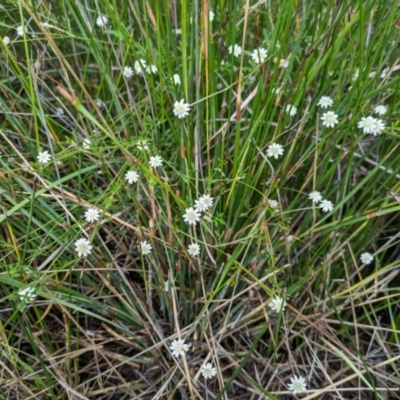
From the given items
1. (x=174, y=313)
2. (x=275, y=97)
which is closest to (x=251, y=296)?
(x=174, y=313)

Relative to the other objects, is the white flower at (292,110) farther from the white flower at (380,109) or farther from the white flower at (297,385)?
the white flower at (297,385)

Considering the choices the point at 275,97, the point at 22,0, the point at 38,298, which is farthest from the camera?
the point at 38,298

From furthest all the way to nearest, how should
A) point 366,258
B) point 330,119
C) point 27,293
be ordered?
point 366,258 → point 330,119 → point 27,293

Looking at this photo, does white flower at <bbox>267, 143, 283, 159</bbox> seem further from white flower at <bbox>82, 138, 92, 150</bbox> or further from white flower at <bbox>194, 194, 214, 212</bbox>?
white flower at <bbox>82, 138, 92, 150</bbox>

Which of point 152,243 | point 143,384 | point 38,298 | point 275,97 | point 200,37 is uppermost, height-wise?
point 200,37

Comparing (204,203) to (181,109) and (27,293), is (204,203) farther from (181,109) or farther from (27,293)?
(27,293)

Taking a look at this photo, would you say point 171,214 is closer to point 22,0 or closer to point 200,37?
point 200,37

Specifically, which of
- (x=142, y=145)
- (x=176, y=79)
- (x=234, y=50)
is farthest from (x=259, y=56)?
(x=142, y=145)

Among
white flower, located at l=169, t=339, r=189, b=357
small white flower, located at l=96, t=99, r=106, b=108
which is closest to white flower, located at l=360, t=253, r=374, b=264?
white flower, located at l=169, t=339, r=189, b=357
